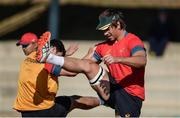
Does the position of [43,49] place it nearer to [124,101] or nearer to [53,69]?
[53,69]

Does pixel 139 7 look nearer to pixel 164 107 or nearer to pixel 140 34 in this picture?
pixel 140 34

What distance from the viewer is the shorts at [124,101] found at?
8750 mm

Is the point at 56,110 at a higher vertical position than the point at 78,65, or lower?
lower

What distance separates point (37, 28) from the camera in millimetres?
18438

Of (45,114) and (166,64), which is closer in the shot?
(45,114)

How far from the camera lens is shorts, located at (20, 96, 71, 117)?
872cm

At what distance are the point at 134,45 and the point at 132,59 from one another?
A: 1.08 feet

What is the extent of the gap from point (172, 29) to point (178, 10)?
5.18ft

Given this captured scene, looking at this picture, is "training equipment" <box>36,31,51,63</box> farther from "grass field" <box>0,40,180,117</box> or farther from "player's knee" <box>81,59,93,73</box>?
"grass field" <box>0,40,180,117</box>

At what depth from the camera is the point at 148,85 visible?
14.7 m

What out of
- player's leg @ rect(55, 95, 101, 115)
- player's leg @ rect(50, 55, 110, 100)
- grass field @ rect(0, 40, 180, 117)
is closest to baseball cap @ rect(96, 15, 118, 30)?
player's leg @ rect(50, 55, 110, 100)

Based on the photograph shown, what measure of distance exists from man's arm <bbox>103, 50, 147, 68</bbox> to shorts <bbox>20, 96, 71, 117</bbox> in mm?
1116

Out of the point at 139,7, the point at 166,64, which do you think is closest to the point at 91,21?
the point at 139,7

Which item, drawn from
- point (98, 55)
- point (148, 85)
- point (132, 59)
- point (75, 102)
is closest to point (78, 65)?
point (132, 59)
